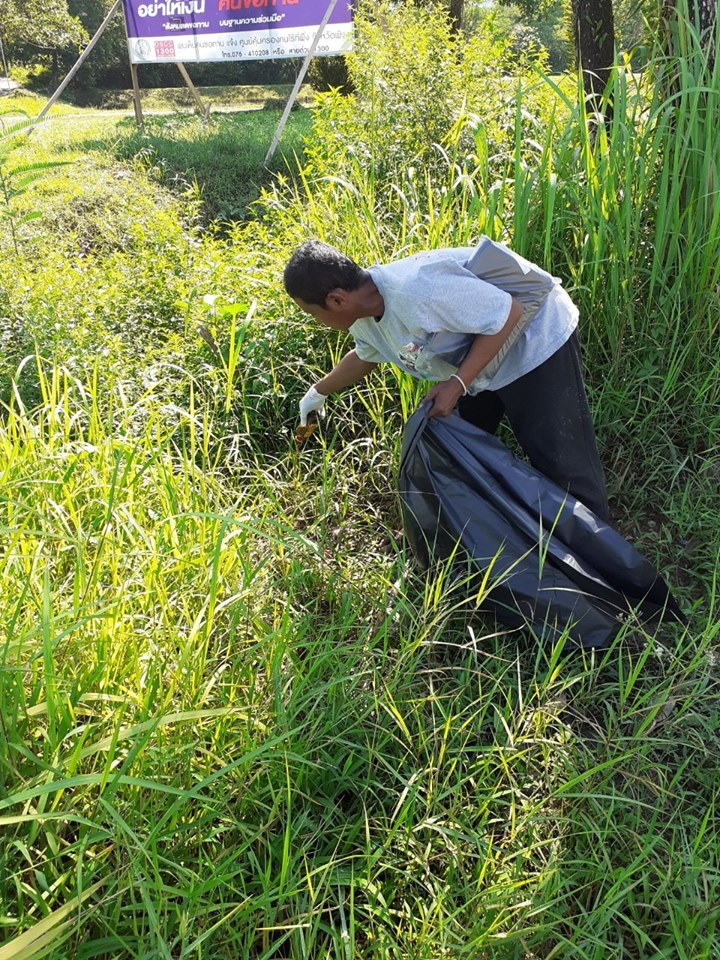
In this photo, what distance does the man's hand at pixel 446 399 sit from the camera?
217cm

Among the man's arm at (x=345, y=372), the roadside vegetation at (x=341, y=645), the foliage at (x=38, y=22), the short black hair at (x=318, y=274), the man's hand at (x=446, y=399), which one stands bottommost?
the roadside vegetation at (x=341, y=645)

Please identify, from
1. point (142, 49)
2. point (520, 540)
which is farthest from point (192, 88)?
point (520, 540)

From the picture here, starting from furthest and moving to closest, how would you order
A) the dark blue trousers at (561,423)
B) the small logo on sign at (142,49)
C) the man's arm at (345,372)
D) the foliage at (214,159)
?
1. the small logo on sign at (142,49)
2. the foliage at (214,159)
3. the man's arm at (345,372)
4. the dark blue trousers at (561,423)

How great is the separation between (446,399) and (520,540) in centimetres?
45

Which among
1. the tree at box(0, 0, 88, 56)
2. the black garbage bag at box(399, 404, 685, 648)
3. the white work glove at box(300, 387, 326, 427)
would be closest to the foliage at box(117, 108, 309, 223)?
the white work glove at box(300, 387, 326, 427)

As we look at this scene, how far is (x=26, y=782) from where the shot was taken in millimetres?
1390

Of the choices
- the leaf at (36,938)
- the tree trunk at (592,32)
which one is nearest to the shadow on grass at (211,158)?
the tree trunk at (592,32)

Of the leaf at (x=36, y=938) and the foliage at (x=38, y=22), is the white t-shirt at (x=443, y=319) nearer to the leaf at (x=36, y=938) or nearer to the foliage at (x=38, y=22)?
the leaf at (x=36, y=938)

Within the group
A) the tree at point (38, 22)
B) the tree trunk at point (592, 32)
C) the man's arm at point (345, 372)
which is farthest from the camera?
the tree at point (38, 22)

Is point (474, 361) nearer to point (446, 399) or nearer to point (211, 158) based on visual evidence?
point (446, 399)

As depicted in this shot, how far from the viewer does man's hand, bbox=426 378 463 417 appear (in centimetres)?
217

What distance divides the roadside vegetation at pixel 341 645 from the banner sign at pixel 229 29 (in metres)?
4.75

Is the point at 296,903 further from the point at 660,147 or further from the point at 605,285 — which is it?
the point at 660,147

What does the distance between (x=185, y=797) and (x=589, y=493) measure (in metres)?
1.61
